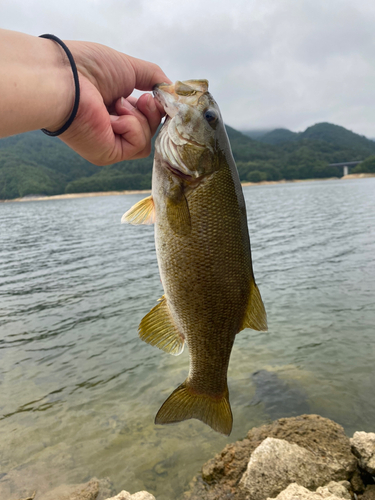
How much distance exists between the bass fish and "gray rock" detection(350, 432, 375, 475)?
3.53 m

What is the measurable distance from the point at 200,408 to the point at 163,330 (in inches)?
28.8

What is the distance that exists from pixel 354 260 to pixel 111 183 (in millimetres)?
119789

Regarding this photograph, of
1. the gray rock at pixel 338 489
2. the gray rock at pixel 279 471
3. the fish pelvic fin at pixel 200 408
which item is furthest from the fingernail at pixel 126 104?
the gray rock at pixel 338 489

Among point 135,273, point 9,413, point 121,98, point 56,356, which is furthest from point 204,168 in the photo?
point 135,273

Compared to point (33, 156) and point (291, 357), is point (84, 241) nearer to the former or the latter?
point (291, 357)

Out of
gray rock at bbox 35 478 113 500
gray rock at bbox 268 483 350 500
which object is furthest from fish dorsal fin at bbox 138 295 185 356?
gray rock at bbox 35 478 113 500

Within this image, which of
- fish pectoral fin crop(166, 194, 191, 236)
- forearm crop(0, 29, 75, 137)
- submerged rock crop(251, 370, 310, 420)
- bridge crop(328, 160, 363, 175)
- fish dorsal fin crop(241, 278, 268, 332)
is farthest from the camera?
bridge crop(328, 160, 363, 175)

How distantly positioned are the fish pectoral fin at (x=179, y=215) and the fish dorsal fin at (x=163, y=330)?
2.16 ft

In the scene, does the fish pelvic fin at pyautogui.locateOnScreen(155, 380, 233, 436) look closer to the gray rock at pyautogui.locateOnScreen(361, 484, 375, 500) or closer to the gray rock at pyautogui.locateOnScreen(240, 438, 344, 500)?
the gray rock at pyautogui.locateOnScreen(240, 438, 344, 500)

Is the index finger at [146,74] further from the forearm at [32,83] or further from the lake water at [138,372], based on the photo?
the lake water at [138,372]

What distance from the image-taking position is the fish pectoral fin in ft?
8.18

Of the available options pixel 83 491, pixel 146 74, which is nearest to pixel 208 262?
pixel 146 74

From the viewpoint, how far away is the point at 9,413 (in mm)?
8102

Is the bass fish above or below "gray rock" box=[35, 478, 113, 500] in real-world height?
above
